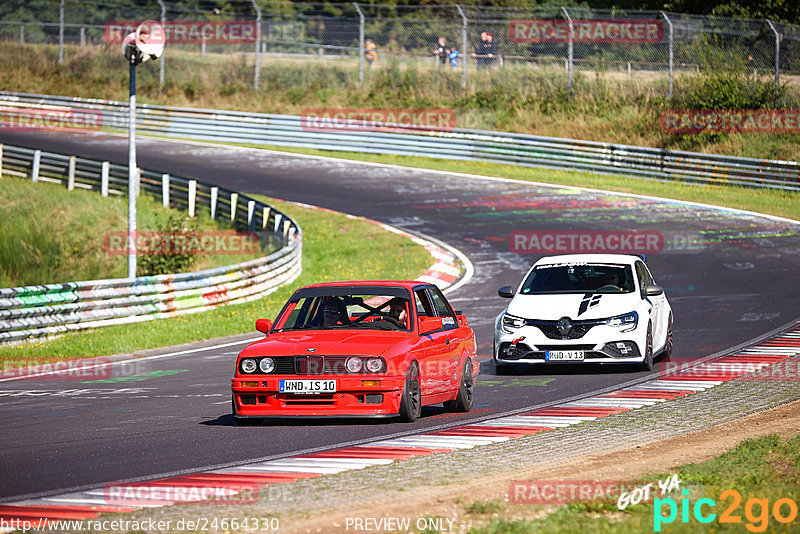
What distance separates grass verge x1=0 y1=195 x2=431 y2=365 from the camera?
17578 mm

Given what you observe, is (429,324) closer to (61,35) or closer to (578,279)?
(578,279)

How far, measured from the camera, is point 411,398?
1051 cm

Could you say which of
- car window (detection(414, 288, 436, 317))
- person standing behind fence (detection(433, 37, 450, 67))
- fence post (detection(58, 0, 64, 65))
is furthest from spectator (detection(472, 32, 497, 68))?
car window (detection(414, 288, 436, 317))

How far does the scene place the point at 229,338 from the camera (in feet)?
61.3

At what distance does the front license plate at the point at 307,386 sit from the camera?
10.2 meters

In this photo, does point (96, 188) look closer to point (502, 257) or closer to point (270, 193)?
point (270, 193)

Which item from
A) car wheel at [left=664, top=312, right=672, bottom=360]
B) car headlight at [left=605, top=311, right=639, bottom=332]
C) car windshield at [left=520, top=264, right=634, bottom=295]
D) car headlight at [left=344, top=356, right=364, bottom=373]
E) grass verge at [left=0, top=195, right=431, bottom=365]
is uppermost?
car headlight at [left=344, top=356, right=364, bottom=373]

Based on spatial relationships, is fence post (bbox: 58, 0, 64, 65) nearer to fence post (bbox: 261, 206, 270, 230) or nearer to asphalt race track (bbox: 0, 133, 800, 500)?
asphalt race track (bbox: 0, 133, 800, 500)

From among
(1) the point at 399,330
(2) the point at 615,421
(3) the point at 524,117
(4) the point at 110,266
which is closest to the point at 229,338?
(1) the point at 399,330

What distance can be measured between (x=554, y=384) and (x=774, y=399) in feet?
8.80

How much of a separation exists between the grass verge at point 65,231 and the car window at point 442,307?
49.6ft

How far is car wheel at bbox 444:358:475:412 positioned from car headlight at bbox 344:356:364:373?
1.56 metres

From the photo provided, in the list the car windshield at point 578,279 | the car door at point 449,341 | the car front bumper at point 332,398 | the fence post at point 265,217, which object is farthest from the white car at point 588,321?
the fence post at point 265,217

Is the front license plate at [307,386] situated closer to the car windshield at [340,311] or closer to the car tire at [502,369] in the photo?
the car windshield at [340,311]
